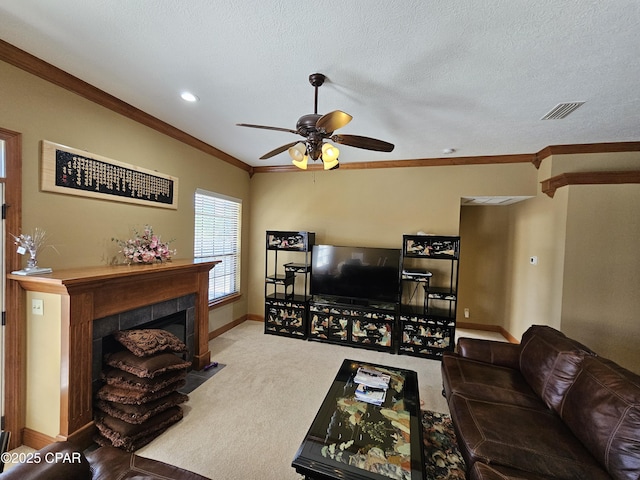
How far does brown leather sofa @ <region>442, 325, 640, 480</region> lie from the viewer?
1356 mm

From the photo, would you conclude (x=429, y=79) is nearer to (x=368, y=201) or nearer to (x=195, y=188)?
(x=368, y=201)

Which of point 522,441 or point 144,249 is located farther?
point 144,249

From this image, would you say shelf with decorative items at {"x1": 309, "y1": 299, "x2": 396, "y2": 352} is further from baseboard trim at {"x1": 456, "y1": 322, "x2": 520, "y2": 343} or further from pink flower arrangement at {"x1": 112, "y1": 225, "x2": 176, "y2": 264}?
pink flower arrangement at {"x1": 112, "y1": 225, "x2": 176, "y2": 264}

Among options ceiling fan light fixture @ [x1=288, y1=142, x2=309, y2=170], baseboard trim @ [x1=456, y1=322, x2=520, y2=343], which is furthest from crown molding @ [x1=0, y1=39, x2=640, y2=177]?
baseboard trim @ [x1=456, y1=322, x2=520, y2=343]

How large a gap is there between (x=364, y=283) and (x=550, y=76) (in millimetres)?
2983

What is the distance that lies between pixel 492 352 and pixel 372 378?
4.25 ft

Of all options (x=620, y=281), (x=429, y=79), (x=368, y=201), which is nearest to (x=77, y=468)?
(x=429, y=79)

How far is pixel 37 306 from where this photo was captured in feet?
6.33

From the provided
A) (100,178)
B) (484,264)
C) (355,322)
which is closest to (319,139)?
(100,178)

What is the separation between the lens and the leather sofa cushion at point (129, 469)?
1183 millimetres

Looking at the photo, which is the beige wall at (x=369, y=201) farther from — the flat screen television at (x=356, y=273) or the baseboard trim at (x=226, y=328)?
the flat screen television at (x=356, y=273)

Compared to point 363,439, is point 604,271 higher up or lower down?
higher up

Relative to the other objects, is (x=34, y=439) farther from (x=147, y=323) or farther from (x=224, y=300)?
(x=224, y=300)

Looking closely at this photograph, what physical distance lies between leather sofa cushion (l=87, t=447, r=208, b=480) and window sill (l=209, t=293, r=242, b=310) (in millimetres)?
2680
